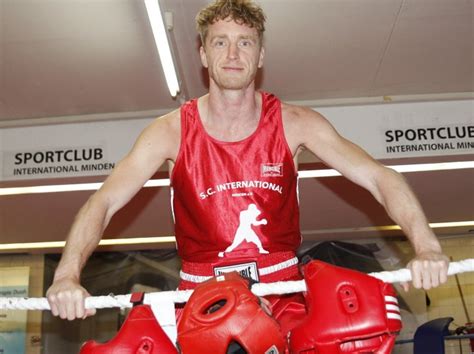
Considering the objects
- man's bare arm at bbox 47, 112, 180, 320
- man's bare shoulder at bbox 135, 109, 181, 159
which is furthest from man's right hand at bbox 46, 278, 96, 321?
man's bare shoulder at bbox 135, 109, 181, 159

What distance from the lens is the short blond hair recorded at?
2566 mm

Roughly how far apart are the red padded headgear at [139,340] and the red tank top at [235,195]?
2.05 feet

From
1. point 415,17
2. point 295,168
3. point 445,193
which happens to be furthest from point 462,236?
point 295,168

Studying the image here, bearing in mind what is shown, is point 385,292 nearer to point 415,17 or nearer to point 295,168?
point 295,168

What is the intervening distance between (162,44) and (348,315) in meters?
3.23

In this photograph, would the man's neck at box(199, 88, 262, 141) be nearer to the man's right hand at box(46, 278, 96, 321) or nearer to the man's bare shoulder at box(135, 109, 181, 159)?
the man's bare shoulder at box(135, 109, 181, 159)

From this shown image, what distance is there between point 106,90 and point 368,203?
128 inches

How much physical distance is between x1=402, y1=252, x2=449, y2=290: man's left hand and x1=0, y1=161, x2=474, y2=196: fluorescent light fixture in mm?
4389

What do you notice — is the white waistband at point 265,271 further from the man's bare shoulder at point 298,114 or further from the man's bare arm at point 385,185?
the man's bare shoulder at point 298,114

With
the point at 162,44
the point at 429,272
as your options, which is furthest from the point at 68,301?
the point at 162,44

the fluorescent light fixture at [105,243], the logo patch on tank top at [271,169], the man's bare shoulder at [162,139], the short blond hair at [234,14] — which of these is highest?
the fluorescent light fixture at [105,243]

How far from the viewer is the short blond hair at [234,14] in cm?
257

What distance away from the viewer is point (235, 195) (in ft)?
7.97

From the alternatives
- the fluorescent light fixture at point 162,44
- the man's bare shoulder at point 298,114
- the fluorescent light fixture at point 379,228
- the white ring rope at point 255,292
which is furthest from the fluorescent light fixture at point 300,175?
the white ring rope at point 255,292
